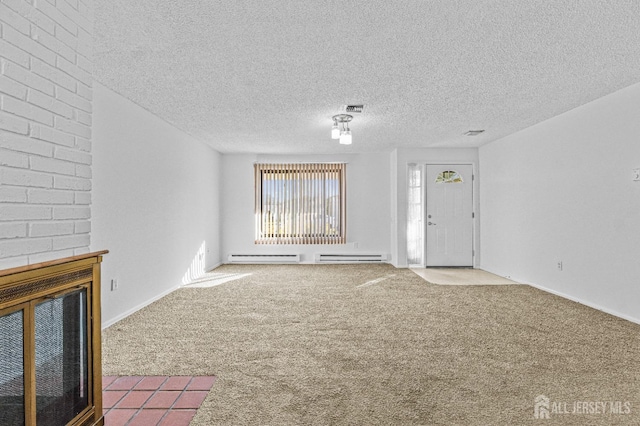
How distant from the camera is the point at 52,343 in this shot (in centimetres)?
155

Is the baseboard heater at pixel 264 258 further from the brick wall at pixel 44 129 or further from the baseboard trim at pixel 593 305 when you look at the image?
the brick wall at pixel 44 129

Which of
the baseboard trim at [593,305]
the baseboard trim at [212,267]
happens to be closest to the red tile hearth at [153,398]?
the baseboard trim at [593,305]

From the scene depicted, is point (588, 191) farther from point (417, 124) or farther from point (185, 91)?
point (185, 91)

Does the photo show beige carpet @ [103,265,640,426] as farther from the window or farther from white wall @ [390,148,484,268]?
the window

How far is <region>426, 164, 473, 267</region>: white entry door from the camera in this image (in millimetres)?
7094

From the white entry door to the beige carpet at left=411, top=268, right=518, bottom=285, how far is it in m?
0.32

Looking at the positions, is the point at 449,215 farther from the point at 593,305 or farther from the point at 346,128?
the point at 346,128

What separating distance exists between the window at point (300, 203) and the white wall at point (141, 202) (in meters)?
1.68

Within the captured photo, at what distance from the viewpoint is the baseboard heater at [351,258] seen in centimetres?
750

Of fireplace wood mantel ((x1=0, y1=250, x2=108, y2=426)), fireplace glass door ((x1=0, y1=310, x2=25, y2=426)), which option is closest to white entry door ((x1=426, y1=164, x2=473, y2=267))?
fireplace wood mantel ((x1=0, y1=250, x2=108, y2=426))

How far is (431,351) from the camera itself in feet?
9.20

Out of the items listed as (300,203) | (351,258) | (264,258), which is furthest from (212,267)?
(351,258)

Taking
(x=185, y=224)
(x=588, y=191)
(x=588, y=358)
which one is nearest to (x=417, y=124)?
(x=588, y=191)

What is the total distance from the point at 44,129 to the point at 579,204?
5.19 m
